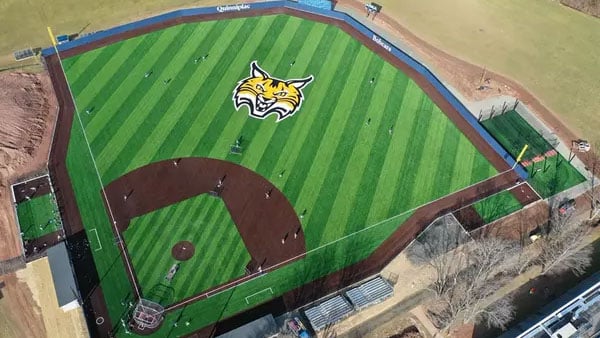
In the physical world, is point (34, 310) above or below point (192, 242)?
above

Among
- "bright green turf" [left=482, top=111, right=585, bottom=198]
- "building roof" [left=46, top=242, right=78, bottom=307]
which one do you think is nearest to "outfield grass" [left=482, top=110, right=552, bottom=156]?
"bright green turf" [left=482, top=111, right=585, bottom=198]

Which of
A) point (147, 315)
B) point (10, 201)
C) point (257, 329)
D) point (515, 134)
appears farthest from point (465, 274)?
point (10, 201)

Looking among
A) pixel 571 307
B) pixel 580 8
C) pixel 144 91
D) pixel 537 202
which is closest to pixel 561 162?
pixel 537 202

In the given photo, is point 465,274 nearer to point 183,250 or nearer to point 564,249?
point 564,249

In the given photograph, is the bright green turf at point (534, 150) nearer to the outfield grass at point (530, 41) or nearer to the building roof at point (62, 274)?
the outfield grass at point (530, 41)

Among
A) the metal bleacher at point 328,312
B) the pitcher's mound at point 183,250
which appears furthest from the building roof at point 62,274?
the metal bleacher at point 328,312

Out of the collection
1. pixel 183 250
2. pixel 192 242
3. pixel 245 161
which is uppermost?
pixel 245 161

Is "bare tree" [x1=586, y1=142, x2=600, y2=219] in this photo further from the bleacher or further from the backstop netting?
the backstop netting
